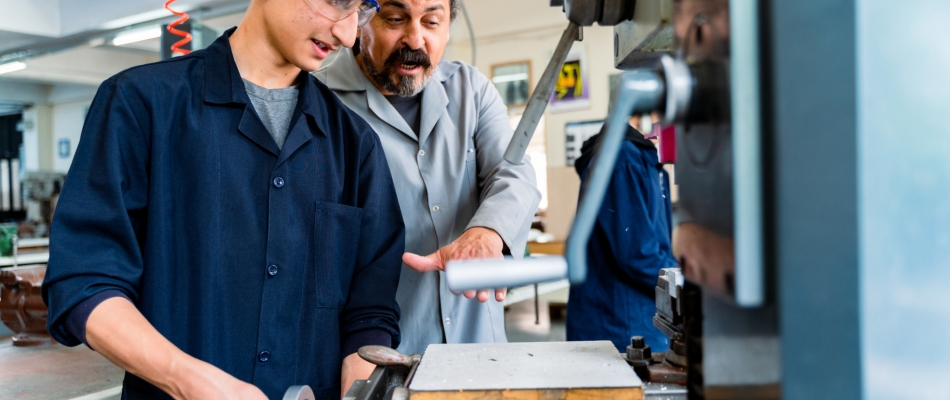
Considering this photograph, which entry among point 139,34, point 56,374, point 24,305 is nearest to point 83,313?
point 56,374

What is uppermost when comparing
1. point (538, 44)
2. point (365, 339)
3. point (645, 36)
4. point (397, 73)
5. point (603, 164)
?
point (538, 44)

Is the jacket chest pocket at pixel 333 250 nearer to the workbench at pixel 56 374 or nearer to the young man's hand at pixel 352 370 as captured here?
the young man's hand at pixel 352 370

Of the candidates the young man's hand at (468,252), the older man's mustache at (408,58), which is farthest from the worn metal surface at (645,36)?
the older man's mustache at (408,58)

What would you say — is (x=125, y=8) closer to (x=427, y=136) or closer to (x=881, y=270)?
(x=427, y=136)

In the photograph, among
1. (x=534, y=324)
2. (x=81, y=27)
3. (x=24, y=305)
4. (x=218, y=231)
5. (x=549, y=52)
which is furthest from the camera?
(x=549, y=52)

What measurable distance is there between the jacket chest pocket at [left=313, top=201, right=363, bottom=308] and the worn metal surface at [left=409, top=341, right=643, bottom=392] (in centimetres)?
37

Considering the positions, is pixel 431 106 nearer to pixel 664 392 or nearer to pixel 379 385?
pixel 379 385

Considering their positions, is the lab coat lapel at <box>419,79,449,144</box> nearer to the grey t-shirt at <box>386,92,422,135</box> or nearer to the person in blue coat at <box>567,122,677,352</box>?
the grey t-shirt at <box>386,92,422,135</box>

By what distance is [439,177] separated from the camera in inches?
57.1

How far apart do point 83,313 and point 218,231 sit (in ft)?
0.70

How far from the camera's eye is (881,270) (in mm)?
345

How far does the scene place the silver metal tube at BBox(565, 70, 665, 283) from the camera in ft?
1.35

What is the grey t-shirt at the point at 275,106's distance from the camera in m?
1.13

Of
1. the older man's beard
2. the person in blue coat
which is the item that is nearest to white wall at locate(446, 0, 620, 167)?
the person in blue coat
